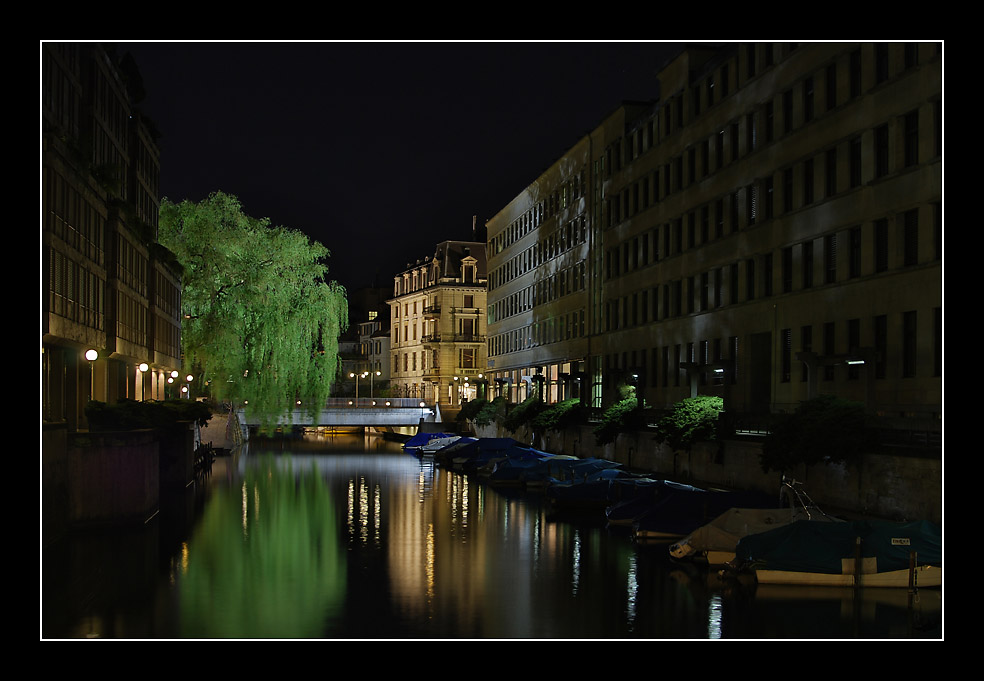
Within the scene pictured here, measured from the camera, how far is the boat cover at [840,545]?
1278 inches

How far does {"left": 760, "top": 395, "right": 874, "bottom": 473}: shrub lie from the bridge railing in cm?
7176

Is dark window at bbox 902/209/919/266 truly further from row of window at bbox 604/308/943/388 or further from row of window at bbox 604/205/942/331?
row of window at bbox 604/308/943/388

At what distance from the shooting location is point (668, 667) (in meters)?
23.7

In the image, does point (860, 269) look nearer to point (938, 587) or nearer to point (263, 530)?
point (938, 587)

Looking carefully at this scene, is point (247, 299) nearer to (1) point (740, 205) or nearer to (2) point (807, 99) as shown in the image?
(1) point (740, 205)

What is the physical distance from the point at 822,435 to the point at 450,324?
367ft

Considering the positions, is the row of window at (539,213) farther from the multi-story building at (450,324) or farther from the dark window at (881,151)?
the dark window at (881,151)

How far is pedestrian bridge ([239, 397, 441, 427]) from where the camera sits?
112375 millimetres

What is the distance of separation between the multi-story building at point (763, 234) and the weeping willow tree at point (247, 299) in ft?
71.9

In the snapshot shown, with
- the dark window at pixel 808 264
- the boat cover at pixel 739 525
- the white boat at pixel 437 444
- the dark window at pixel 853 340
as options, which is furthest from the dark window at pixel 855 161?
the white boat at pixel 437 444

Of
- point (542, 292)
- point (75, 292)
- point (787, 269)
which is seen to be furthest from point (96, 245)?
Result: point (542, 292)

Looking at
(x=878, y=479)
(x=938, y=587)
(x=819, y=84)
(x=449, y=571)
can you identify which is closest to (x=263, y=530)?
(x=449, y=571)

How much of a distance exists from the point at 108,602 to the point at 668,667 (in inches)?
611

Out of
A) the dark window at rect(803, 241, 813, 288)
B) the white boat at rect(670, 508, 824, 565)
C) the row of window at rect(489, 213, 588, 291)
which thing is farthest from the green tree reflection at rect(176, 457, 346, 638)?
the row of window at rect(489, 213, 588, 291)
